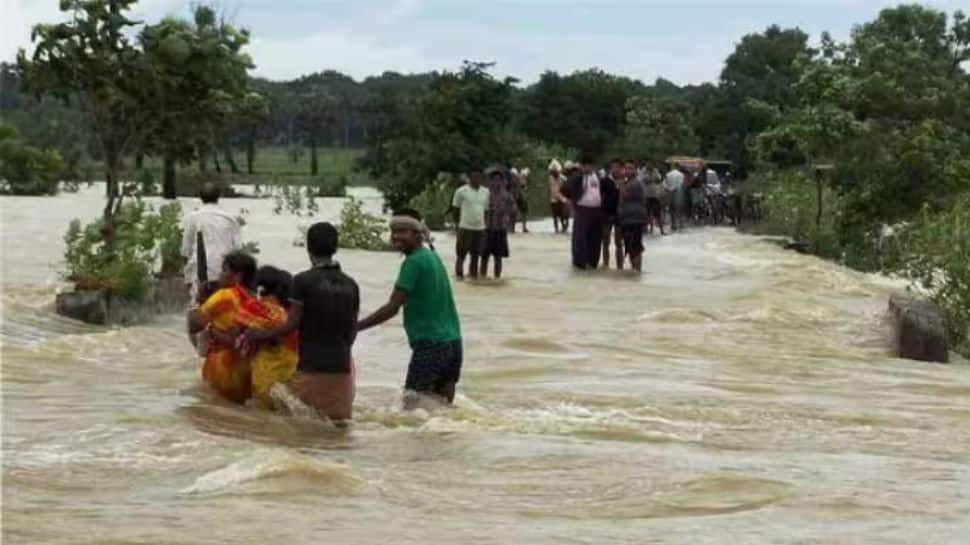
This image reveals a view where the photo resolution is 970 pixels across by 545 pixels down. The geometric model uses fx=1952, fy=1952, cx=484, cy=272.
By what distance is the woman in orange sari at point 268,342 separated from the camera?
1086 cm

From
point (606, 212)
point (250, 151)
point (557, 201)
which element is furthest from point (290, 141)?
point (606, 212)

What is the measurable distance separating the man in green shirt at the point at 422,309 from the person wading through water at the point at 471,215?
11.4 m

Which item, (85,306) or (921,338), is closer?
(921,338)

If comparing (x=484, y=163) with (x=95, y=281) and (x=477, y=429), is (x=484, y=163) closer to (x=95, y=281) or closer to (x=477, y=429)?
(x=95, y=281)

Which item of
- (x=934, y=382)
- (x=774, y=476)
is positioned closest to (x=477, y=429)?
(x=774, y=476)

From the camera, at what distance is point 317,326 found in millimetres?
10422

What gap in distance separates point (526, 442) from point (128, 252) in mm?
7380

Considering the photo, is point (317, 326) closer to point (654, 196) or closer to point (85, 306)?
point (85, 306)

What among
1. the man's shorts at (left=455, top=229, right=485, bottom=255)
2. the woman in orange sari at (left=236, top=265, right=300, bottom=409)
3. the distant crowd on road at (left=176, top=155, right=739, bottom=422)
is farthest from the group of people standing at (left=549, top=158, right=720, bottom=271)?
the woman in orange sari at (left=236, top=265, right=300, bottom=409)

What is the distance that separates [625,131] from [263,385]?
63.6 m

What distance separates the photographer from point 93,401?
12133 millimetres

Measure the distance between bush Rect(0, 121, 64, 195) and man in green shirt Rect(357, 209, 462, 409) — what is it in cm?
4606

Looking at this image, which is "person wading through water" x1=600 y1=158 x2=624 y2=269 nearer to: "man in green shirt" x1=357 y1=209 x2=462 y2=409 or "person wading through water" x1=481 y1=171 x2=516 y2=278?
"person wading through water" x1=481 y1=171 x2=516 y2=278

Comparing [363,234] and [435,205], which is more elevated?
[435,205]
